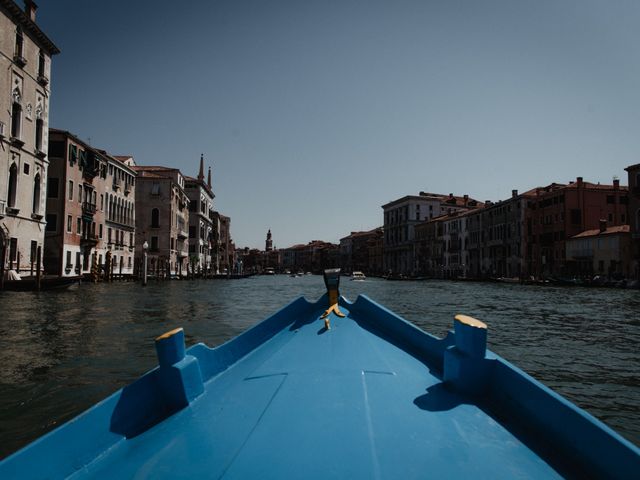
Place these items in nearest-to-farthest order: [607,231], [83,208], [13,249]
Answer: [13,249] < [83,208] < [607,231]

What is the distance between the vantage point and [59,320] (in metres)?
9.95

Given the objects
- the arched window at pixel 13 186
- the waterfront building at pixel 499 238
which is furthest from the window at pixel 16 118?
the waterfront building at pixel 499 238

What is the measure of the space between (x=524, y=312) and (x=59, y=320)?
12708 millimetres

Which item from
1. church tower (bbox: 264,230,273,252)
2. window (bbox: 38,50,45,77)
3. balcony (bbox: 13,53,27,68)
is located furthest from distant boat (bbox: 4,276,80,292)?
church tower (bbox: 264,230,273,252)

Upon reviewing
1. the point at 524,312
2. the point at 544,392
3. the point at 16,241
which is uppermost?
the point at 16,241

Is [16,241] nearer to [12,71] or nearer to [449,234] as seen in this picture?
[12,71]

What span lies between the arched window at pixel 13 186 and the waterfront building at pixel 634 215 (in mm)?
37938

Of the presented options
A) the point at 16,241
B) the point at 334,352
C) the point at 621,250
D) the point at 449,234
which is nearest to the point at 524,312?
the point at 334,352

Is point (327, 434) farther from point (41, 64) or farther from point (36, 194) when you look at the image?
point (41, 64)

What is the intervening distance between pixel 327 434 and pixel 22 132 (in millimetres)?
24986

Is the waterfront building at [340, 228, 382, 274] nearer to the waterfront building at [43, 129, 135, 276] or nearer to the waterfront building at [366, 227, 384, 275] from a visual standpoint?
the waterfront building at [366, 227, 384, 275]

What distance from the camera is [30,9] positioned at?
22.9m

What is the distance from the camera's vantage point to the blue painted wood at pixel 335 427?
142 centimetres

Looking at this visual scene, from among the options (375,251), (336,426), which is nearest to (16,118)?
(336,426)
